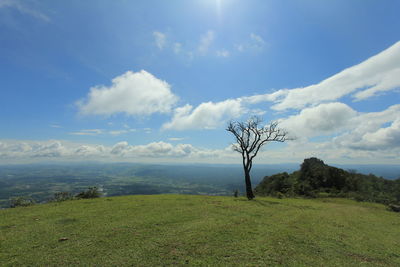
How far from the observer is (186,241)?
9.80m

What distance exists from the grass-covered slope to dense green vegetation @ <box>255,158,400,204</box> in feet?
84.2

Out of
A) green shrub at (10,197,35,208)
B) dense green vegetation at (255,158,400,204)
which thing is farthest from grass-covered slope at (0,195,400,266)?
dense green vegetation at (255,158,400,204)

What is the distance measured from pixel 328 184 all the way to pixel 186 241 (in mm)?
45935

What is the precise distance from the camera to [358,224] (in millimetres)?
15453

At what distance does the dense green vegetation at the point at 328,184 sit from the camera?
38375 mm

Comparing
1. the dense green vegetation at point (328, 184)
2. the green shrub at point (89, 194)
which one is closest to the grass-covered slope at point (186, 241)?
the green shrub at point (89, 194)

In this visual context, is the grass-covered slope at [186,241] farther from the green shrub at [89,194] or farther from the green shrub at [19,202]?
the green shrub at [89,194]

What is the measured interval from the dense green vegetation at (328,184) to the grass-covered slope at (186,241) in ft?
84.2

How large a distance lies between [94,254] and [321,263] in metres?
9.65

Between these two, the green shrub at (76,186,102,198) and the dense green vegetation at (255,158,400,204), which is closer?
the green shrub at (76,186,102,198)

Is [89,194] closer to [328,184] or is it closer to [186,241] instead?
[186,241]

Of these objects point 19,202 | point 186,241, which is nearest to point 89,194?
point 19,202

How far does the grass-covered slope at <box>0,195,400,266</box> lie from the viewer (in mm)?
7969

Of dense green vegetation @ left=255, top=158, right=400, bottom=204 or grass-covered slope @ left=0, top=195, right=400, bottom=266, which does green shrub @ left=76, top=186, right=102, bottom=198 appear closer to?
grass-covered slope @ left=0, top=195, right=400, bottom=266
